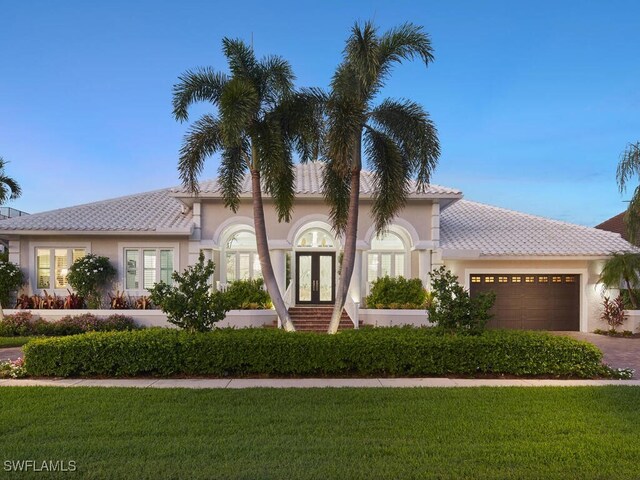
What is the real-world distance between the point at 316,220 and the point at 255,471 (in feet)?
41.5

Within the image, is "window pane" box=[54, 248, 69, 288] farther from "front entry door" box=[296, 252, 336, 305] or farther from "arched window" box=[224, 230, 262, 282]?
"front entry door" box=[296, 252, 336, 305]

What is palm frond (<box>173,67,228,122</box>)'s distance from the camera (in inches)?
436

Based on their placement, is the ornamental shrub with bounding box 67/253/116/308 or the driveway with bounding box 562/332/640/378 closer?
the driveway with bounding box 562/332/640/378

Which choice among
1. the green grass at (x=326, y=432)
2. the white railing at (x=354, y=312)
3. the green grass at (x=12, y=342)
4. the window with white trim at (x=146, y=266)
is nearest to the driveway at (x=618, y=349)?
the green grass at (x=326, y=432)

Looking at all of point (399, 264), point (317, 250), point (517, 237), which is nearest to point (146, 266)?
point (317, 250)

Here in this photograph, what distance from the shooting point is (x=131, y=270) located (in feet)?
56.6

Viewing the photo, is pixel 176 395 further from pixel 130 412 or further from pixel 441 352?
pixel 441 352

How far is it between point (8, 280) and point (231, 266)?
27.2ft

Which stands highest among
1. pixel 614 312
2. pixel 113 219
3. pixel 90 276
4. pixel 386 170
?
pixel 386 170

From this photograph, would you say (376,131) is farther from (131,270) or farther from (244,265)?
(131,270)

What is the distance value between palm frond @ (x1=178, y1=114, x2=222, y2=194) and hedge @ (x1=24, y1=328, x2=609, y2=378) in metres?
4.49

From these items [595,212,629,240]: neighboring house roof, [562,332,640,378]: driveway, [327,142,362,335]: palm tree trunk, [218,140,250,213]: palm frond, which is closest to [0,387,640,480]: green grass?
[327,142,362,335]: palm tree trunk

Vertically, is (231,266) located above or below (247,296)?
above

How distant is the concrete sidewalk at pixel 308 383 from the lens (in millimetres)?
8469
